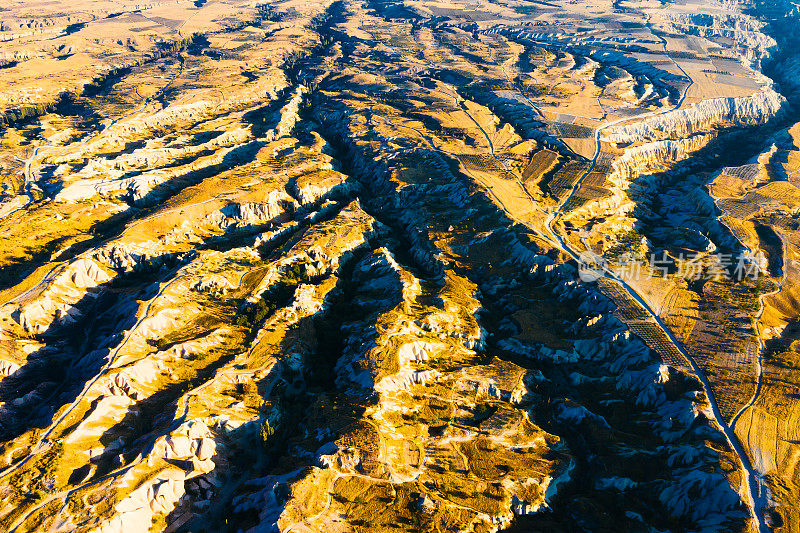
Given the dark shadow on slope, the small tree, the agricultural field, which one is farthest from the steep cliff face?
the dark shadow on slope

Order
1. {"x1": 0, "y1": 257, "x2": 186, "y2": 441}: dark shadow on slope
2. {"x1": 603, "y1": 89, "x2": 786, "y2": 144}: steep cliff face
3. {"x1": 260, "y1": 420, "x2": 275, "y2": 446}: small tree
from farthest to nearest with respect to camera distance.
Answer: {"x1": 603, "y1": 89, "x2": 786, "y2": 144}: steep cliff face
{"x1": 0, "y1": 257, "x2": 186, "y2": 441}: dark shadow on slope
{"x1": 260, "y1": 420, "x2": 275, "y2": 446}: small tree

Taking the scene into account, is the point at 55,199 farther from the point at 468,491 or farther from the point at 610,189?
the point at 610,189

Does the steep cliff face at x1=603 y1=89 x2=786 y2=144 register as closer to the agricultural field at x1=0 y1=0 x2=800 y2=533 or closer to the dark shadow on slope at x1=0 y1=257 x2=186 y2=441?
the agricultural field at x1=0 y1=0 x2=800 y2=533

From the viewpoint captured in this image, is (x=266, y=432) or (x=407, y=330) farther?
(x=407, y=330)

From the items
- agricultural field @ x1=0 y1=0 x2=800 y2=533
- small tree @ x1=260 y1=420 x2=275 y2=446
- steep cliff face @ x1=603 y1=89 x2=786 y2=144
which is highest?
steep cliff face @ x1=603 y1=89 x2=786 y2=144

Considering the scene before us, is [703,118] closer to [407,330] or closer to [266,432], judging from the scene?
[407,330]

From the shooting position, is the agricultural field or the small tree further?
the small tree

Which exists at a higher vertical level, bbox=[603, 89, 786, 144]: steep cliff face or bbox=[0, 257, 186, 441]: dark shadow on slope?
bbox=[603, 89, 786, 144]: steep cliff face

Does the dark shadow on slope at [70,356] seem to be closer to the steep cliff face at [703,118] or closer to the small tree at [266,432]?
the small tree at [266,432]

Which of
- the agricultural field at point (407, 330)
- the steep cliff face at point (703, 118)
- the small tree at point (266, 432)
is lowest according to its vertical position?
the small tree at point (266, 432)

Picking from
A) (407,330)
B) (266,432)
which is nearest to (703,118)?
(407,330)

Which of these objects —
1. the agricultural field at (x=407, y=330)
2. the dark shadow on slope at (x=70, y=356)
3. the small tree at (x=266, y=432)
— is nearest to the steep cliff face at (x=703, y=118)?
the agricultural field at (x=407, y=330)

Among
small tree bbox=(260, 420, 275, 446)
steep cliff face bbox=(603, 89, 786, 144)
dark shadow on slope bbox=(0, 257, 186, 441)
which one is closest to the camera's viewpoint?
small tree bbox=(260, 420, 275, 446)
